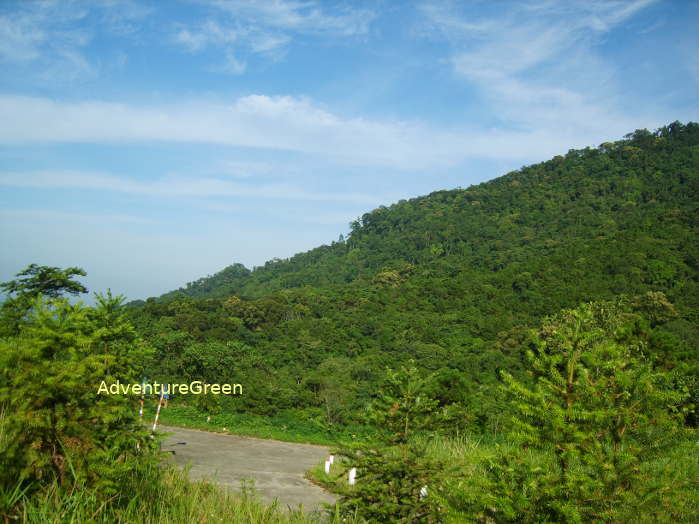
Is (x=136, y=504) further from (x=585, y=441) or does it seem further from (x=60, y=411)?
(x=585, y=441)

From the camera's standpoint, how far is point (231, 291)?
9175 centimetres

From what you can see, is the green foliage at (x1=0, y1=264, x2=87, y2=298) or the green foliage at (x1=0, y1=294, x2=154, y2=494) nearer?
the green foliage at (x1=0, y1=294, x2=154, y2=494)

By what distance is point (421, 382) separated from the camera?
4637mm

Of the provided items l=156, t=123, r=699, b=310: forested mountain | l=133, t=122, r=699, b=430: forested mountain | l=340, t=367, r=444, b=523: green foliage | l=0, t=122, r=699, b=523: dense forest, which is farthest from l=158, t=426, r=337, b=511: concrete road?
l=156, t=123, r=699, b=310: forested mountain

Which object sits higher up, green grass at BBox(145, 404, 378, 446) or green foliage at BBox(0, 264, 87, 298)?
green foliage at BBox(0, 264, 87, 298)

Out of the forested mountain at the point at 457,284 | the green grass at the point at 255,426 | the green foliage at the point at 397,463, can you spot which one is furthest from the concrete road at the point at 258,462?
the forested mountain at the point at 457,284

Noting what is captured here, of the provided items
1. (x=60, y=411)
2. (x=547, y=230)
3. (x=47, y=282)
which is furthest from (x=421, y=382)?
(x=547, y=230)

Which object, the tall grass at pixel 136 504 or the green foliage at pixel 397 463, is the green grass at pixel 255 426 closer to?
the green foliage at pixel 397 463

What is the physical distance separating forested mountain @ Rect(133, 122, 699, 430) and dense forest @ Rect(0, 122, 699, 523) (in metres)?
0.28

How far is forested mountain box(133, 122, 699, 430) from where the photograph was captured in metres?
28.1

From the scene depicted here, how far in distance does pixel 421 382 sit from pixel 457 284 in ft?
190

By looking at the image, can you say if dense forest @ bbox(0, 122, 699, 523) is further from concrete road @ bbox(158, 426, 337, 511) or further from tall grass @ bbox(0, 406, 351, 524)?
concrete road @ bbox(158, 426, 337, 511)

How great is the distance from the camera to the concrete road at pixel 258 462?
327 inches

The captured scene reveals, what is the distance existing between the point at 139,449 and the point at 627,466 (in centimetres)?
295
